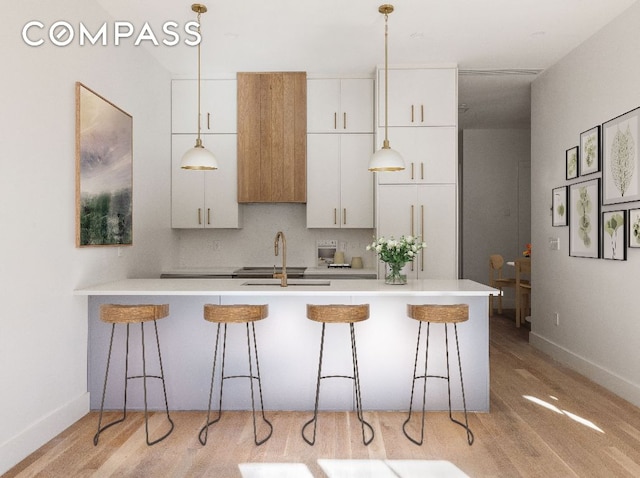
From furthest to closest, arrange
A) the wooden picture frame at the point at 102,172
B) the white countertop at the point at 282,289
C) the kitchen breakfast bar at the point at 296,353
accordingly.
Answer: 1. the kitchen breakfast bar at the point at 296,353
2. the wooden picture frame at the point at 102,172
3. the white countertop at the point at 282,289


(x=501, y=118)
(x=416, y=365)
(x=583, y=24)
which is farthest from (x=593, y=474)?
(x=501, y=118)

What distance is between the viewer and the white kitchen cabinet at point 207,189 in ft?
17.7

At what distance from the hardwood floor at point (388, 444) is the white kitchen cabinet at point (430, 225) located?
159cm

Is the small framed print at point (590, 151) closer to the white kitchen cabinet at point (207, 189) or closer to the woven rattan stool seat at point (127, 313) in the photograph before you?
the white kitchen cabinet at point (207, 189)

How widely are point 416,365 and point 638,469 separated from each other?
138cm

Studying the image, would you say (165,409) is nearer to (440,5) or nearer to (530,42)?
(440,5)

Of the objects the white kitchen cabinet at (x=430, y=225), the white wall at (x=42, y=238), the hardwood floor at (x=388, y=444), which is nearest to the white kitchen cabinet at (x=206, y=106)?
the white wall at (x=42, y=238)

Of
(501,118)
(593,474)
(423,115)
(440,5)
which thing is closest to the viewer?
(593,474)

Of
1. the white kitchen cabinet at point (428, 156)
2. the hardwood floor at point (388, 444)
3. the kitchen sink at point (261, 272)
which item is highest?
the white kitchen cabinet at point (428, 156)

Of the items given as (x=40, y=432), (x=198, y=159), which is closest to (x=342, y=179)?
(x=198, y=159)

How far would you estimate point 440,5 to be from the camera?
12.3ft

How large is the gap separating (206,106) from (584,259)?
4.12 meters

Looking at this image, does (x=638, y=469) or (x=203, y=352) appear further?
(x=203, y=352)

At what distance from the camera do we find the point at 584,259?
4449mm
